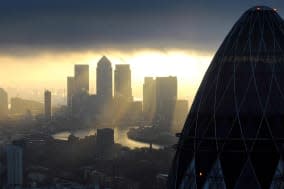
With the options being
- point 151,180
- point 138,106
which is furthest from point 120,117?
point 151,180

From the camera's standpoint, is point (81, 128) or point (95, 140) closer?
point (95, 140)

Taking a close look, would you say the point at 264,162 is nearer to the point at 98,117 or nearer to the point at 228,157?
the point at 228,157

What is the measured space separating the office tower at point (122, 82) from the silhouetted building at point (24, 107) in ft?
39.2

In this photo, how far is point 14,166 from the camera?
2090 inches

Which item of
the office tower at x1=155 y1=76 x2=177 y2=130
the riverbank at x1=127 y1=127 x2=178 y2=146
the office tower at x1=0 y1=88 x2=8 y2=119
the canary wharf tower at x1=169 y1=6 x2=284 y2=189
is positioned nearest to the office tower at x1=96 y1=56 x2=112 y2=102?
the office tower at x1=0 y1=88 x2=8 y2=119

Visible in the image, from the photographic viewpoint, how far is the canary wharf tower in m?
12.2

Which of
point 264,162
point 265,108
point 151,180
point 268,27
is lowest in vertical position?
point 151,180

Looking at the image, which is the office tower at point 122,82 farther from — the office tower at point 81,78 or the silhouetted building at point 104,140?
the silhouetted building at point 104,140

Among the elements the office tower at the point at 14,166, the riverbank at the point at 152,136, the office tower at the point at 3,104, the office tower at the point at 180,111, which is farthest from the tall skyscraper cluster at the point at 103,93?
the office tower at the point at 14,166

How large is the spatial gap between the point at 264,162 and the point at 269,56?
1.62m

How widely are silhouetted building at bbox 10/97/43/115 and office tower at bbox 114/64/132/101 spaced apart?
12.0 m

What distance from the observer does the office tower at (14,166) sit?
49069mm

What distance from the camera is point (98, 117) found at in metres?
104

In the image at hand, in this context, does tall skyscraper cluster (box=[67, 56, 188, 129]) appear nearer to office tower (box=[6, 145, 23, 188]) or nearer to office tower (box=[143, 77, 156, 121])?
office tower (box=[143, 77, 156, 121])
